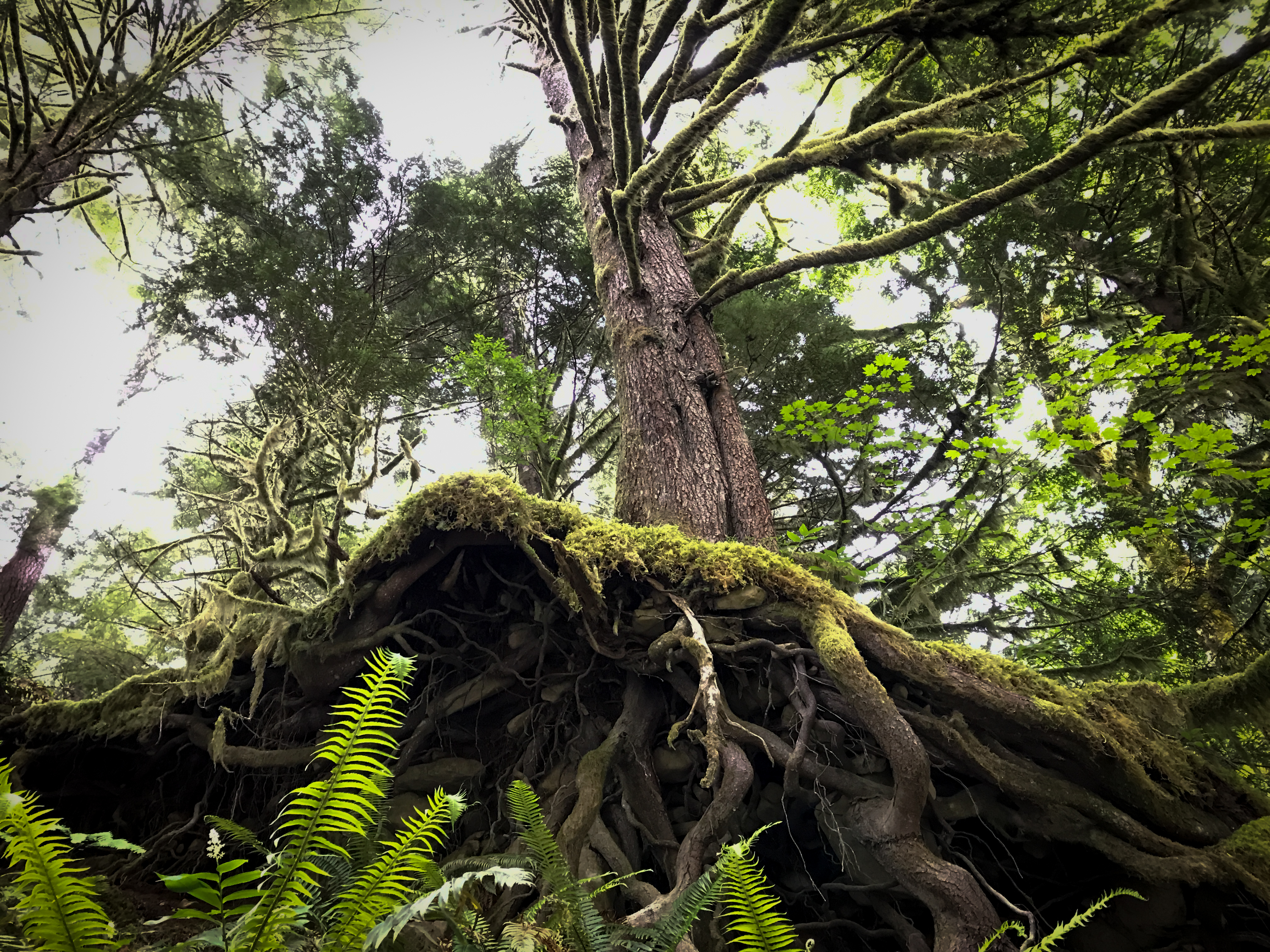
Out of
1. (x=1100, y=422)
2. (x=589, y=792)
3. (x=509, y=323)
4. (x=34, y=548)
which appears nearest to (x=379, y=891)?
(x=589, y=792)

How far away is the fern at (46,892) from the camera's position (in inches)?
47.4

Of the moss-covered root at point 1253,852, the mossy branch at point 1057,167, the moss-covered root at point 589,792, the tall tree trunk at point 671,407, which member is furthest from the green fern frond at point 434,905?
the mossy branch at point 1057,167

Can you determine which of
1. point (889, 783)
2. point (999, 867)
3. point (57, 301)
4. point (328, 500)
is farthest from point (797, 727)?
point (57, 301)

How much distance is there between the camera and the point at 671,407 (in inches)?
173

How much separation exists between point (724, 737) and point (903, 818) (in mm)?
736

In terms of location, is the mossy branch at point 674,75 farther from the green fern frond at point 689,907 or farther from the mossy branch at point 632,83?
the green fern frond at point 689,907

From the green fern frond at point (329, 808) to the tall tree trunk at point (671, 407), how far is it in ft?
7.83

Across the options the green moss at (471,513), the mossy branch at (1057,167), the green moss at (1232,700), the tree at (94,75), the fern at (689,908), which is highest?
the tree at (94,75)

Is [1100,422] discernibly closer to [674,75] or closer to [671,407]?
[671,407]

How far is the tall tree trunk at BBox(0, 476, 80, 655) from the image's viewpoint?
9.62 metres

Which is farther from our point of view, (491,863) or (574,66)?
(574,66)

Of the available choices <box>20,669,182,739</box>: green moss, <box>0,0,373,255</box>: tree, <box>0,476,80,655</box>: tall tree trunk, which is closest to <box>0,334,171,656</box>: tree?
<box>0,476,80,655</box>: tall tree trunk

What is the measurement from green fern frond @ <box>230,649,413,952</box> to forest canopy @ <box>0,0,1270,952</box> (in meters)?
0.05

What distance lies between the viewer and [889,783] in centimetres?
254
